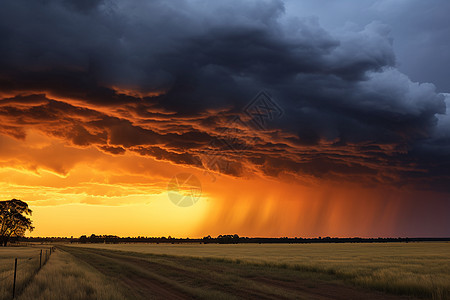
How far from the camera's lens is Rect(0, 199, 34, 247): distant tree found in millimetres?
108225

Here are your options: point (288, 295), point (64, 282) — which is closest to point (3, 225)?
point (64, 282)

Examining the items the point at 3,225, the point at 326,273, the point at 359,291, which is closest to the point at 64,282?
the point at 359,291

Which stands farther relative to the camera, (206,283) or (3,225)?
(3,225)

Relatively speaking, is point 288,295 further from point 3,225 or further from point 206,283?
point 3,225

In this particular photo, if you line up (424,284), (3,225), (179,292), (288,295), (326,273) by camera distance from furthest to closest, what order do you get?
(3,225) → (326,273) → (424,284) → (179,292) → (288,295)

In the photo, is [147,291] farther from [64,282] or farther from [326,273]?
[326,273]

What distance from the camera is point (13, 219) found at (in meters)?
110

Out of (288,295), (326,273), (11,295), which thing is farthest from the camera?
Answer: (326,273)

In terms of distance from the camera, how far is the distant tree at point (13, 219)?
108225 millimetres

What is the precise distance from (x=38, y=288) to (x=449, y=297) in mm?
18879

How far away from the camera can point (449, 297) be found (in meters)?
17.3

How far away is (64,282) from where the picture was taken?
2091cm

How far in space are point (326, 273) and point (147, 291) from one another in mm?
15171

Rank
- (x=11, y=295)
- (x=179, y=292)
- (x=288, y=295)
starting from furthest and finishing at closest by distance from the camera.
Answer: (x=179, y=292), (x=288, y=295), (x=11, y=295)
